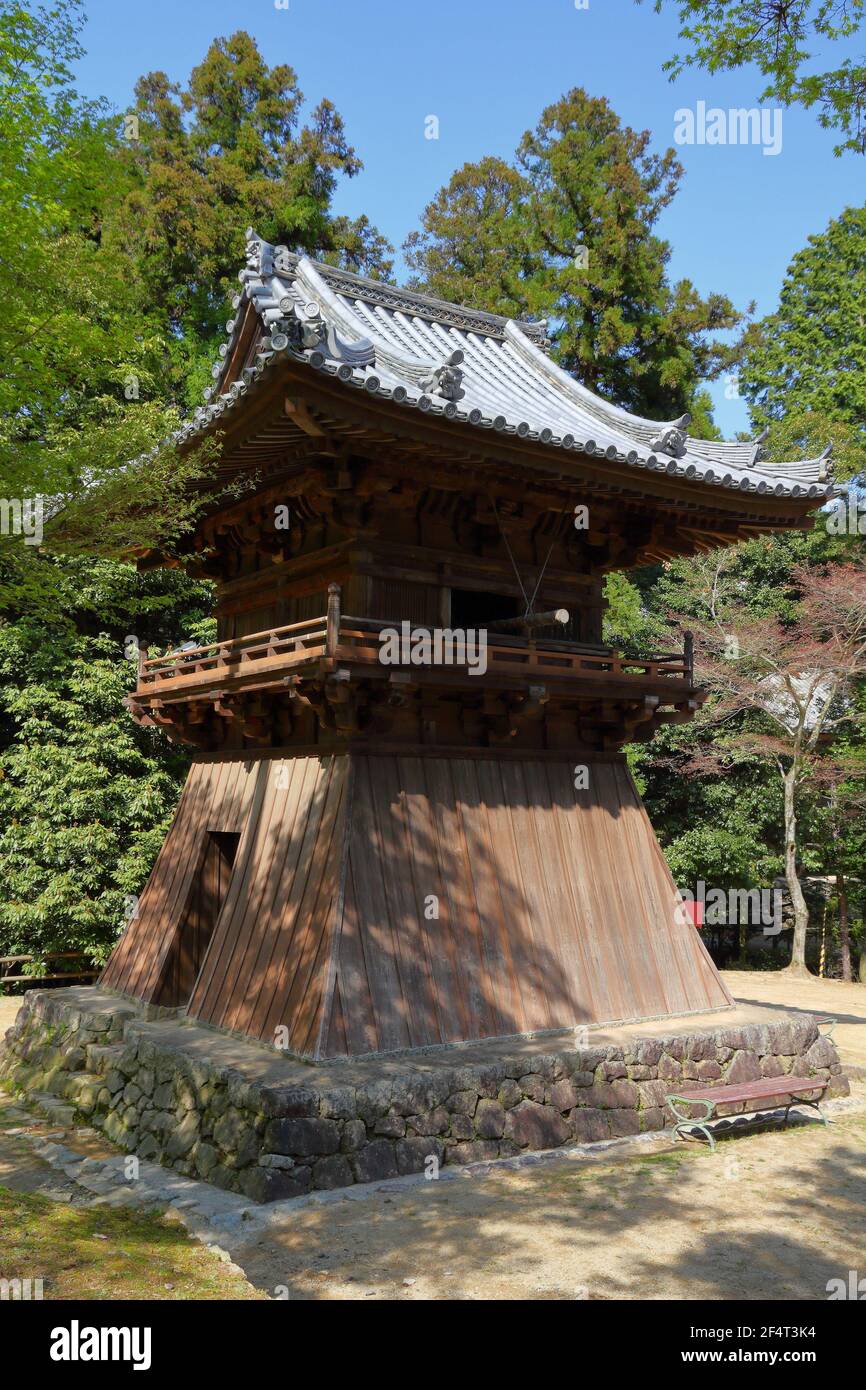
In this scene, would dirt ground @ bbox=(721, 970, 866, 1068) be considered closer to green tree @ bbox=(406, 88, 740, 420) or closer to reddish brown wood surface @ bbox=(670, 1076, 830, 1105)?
reddish brown wood surface @ bbox=(670, 1076, 830, 1105)

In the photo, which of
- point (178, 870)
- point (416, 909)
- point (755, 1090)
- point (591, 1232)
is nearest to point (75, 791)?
point (178, 870)

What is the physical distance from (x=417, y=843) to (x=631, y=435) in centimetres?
617

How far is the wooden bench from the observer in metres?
10.8

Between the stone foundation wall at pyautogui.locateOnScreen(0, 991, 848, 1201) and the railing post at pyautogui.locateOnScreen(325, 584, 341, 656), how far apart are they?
4020 millimetres

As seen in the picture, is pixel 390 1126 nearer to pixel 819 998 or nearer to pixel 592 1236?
pixel 592 1236

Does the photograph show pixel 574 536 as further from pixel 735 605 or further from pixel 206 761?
pixel 735 605

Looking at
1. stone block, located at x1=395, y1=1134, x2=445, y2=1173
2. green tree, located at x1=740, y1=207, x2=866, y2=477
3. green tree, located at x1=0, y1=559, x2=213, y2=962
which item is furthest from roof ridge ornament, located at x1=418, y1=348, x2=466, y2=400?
green tree, located at x1=740, y1=207, x2=866, y2=477

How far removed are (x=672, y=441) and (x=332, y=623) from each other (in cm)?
496

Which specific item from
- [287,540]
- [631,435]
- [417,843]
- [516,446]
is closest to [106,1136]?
[417,843]

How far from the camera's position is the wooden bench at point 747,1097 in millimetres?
10812

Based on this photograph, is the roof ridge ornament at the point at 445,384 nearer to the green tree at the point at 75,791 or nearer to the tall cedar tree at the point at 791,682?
the green tree at the point at 75,791

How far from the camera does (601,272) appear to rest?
35.1m

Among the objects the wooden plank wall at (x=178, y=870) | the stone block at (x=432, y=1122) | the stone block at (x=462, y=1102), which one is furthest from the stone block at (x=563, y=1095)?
the wooden plank wall at (x=178, y=870)

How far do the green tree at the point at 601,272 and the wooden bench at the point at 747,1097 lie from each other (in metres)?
27.8
